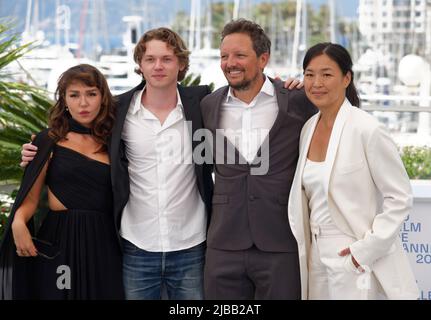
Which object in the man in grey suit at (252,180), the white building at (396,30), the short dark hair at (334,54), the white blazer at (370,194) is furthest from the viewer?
the white building at (396,30)

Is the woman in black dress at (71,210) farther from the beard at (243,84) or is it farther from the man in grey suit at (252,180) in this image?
the beard at (243,84)

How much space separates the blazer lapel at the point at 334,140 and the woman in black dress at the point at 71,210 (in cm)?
109

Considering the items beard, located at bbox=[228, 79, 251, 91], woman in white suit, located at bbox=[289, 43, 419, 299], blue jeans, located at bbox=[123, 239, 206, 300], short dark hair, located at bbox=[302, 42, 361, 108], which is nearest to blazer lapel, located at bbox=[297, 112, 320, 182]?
woman in white suit, located at bbox=[289, 43, 419, 299]

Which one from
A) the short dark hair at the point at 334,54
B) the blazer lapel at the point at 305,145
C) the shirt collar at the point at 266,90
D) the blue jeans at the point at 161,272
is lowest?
the blue jeans at the point at 161,272

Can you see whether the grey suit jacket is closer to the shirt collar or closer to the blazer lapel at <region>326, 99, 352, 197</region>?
the shirt collar

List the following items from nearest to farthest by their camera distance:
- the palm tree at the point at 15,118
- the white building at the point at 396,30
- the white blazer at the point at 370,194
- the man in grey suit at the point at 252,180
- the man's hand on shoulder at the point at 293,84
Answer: the white blazer at the point at 370,194 → the man in grey suit at the point at 252,180 → the man's hand on shoulder at the point at 293,84 → the palm tree at the point at 15,118 → the white building at the point at 396,30

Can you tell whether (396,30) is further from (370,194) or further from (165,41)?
(370,194)

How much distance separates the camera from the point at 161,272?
152 inches

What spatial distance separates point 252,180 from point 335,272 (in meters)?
0.59

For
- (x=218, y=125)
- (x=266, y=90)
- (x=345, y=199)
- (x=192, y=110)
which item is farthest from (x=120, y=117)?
(x=345, y=199)

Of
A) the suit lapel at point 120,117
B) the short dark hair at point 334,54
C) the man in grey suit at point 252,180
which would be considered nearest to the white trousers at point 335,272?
the man in grey suit at point 252,180

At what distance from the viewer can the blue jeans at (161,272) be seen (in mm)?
3836

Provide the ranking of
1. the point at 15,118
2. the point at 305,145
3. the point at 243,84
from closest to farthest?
1. the point at 305,145
2. the point at 243,84
3. the point at 15,118
